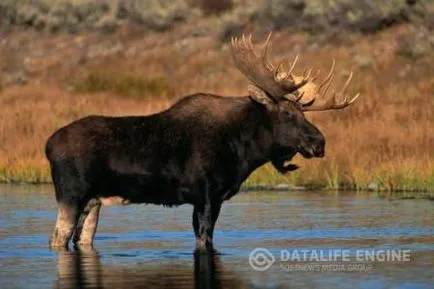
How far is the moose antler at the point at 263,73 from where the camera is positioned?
19.3 meters

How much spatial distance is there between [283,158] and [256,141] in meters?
0.57

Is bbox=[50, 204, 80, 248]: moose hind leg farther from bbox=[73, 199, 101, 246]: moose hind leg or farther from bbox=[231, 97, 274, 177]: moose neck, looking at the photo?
bbox=[231, 97, 274, 177]: moose neck

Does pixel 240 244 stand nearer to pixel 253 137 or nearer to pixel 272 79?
pixel 253 137

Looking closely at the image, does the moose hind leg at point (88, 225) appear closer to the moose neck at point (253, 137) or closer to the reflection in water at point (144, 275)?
the reflection in water at point (144, 275)

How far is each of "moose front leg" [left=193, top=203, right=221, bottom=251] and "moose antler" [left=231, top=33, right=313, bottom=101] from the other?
1.61 meters

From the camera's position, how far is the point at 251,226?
2100 centimetres

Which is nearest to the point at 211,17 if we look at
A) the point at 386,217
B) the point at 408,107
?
the point at 408,107

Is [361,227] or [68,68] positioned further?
[68,68]

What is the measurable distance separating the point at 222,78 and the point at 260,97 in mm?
23984

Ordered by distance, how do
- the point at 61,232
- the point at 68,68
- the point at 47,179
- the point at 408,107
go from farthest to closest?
1. the point at 68,68
2. the point at 408,107
3. the point at 47,179
4. the point at 61,232

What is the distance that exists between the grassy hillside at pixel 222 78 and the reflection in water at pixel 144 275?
9160 millimetres

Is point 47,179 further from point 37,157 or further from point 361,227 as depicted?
point 361,227

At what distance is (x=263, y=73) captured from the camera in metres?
19.5

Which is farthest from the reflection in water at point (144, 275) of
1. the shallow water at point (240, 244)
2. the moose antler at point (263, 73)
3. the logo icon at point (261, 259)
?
the moose antler at point (263, 73)
